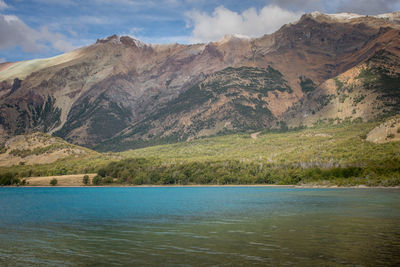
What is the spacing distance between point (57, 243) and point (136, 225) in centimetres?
1633

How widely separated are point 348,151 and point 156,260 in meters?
172

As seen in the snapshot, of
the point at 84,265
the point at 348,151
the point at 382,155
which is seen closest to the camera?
the point at 84,265

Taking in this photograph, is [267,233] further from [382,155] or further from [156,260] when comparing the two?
Result: [382,155]

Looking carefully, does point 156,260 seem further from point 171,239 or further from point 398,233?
point 398,233

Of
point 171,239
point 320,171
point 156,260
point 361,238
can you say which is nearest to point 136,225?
point 171,239

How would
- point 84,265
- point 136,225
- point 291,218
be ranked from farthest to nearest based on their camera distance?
point 291,218, point 136,225, point 84,265

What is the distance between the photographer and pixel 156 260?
36719 mm

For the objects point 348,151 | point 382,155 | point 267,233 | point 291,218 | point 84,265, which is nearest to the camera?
point 84,265

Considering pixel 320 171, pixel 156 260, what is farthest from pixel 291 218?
pixel 320 171

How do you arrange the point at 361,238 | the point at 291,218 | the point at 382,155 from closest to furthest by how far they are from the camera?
the point at 361,238
the point at 291,218
the point at 382,155

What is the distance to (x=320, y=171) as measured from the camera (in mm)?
175375

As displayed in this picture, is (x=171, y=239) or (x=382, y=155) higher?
(x=382, y=155)

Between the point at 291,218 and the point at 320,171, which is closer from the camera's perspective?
the point at 291,218

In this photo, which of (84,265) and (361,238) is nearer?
(84,265)
